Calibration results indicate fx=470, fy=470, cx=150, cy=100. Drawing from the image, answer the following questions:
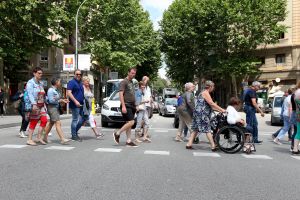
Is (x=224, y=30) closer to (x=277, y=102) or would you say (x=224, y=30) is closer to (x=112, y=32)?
(x=112, y=32)

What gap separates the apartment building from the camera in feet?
151

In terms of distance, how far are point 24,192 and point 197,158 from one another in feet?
13.8

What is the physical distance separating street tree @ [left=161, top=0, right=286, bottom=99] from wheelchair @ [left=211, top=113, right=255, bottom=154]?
104 feet

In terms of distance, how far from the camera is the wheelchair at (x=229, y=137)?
396 inches

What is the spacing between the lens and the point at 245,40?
41.7 meters

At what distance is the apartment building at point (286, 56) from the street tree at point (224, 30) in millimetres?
3527

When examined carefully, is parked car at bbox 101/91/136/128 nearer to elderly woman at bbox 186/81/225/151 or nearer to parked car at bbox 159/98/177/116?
elderly woman at bbox 186/81/225/151

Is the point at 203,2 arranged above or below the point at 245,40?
above

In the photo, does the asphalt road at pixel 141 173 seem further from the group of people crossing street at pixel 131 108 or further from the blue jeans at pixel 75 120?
the blue jeans at pixel 75 120

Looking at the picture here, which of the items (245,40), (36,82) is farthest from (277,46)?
(36,82)

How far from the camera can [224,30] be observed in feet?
137

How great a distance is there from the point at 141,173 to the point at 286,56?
42.8 m

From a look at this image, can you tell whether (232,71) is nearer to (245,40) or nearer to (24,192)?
(245,40)

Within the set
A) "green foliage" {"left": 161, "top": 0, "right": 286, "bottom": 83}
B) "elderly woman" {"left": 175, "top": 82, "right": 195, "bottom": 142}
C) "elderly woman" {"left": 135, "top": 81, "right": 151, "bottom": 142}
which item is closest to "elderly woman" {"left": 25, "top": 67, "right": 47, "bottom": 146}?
"elderly woman" {"left": 135, "top": 81, "right": 151, "bottom": 142}
